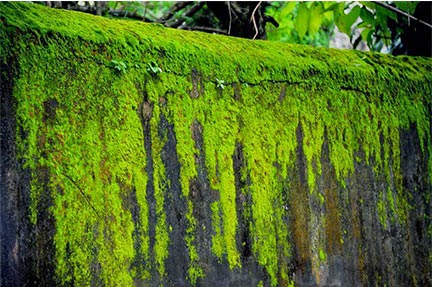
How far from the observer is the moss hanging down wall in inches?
68.6

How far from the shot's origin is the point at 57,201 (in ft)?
5.76

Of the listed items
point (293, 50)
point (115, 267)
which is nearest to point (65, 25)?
point (115, 267)

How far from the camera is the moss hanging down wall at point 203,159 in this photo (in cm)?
174

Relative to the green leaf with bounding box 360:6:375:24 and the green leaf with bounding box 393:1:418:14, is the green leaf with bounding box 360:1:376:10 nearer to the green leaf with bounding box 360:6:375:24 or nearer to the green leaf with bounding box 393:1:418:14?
the green leaf with bounding box 360:6:375:24

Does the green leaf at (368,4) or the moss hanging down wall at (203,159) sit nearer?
the moss hanging down wall at (203,159)

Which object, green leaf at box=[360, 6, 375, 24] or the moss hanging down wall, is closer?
the moss hanging down wall

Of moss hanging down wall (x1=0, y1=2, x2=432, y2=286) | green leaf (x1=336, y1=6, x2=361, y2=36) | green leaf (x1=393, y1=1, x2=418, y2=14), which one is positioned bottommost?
moss hanging down wall (x1=0, y1=2, x2=432, y2=286)

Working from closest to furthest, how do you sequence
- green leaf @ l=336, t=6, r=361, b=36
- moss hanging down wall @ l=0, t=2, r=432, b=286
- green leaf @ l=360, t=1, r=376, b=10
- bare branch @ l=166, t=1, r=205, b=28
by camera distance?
moss hanging down wall @ l=0, t=2, r=432, b=286 → green leaf @ l=360, t=1, r=376, b=10 → green leaf @ l=336, t=6, r=361, b=36 → bare branch @ l=166, t=1, r=205, b=28

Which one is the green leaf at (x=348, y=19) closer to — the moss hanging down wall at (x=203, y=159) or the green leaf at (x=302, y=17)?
the green leaf at (x=302, y=17)

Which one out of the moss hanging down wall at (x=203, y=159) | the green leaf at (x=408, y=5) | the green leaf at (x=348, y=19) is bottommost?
the moss hanging down wall at (x=203, y=159)

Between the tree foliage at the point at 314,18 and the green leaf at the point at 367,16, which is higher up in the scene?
the tree foliage at the point at 314,18

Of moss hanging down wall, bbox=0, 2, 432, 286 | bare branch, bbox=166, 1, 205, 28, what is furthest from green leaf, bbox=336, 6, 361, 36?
bare branch, bbox=166, 1, 205, 28

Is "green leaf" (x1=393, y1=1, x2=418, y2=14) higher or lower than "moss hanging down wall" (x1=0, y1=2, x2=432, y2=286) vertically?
higher

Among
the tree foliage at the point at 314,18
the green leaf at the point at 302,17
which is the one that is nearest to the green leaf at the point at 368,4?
the tree foliage at the point at 314,18
